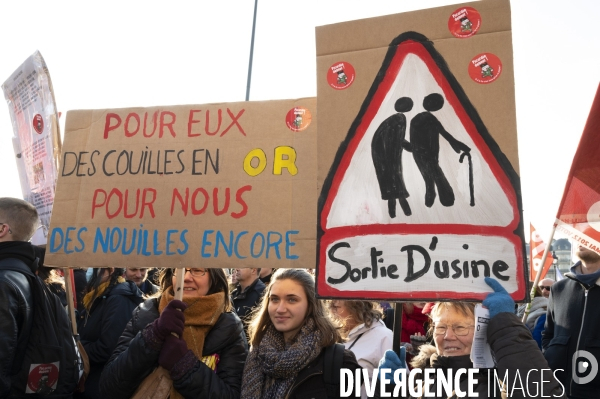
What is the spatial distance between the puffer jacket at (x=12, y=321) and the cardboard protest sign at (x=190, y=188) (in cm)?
22

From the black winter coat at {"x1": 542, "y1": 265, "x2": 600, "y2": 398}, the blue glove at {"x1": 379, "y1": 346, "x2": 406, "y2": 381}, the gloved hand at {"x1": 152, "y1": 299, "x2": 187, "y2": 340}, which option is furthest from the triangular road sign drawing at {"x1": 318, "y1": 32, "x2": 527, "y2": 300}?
the black winter coat at {"x1": 542, "y1": 265, "x2": 600, "y2": 398}

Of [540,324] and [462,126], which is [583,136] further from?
[540,324]

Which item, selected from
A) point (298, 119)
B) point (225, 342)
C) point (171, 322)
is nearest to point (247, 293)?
point (225, 342)

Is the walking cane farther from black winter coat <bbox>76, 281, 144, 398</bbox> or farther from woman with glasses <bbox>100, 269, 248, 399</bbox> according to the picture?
black winter coat <bbox>76, 281, 144, 398</bbox>

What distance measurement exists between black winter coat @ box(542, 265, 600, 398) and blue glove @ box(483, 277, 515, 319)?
A: 7.01 feet

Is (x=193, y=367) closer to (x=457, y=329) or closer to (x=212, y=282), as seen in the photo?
(x=212, y=282)

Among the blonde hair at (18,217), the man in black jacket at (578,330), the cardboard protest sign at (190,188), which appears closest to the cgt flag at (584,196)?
the cardboard protest sign at (190,188)

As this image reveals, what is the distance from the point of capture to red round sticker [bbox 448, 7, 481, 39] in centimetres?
197

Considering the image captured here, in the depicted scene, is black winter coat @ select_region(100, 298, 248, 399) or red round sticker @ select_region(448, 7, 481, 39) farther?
black winter coat @ select_region(100, 298, 248, 399)

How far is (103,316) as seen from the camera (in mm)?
3816

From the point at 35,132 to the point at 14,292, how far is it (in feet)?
3.37

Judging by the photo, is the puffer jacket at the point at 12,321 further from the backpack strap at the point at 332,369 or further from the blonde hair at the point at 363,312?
the blonde hair at the point at 363,312

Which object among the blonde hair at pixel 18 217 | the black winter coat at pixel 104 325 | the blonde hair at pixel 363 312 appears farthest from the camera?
the black winter coat at pixel 104 325

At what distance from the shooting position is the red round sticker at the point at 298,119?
257 cm
